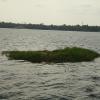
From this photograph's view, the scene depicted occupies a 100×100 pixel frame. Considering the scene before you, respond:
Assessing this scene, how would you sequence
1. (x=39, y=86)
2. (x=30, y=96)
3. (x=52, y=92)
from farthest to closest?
(x=39, y=86)
(x=52, y=92)
(x=30, y=96)

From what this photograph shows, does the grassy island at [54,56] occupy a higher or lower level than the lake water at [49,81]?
higher

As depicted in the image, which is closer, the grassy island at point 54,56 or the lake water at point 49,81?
the lake water at point 49,81

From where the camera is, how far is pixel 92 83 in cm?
2222

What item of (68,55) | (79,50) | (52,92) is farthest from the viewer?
(79,50)

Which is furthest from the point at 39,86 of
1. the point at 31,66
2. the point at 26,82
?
the point at 31,66

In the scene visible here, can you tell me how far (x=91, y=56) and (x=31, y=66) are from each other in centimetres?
1027

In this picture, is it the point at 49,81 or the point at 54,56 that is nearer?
the point at 49,81

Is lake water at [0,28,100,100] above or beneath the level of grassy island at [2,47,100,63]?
beneath

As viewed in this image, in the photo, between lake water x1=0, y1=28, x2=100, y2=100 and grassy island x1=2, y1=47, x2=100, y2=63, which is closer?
lake water x1=0, y1=28, x2=100, y2=100

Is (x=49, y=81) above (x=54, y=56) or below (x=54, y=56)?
below

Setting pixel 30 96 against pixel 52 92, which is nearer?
pixel 30 96

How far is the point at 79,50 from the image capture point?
36.5m

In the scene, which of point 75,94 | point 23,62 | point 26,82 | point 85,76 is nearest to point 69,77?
point 85,76

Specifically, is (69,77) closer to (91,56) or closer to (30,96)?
(30,96)
